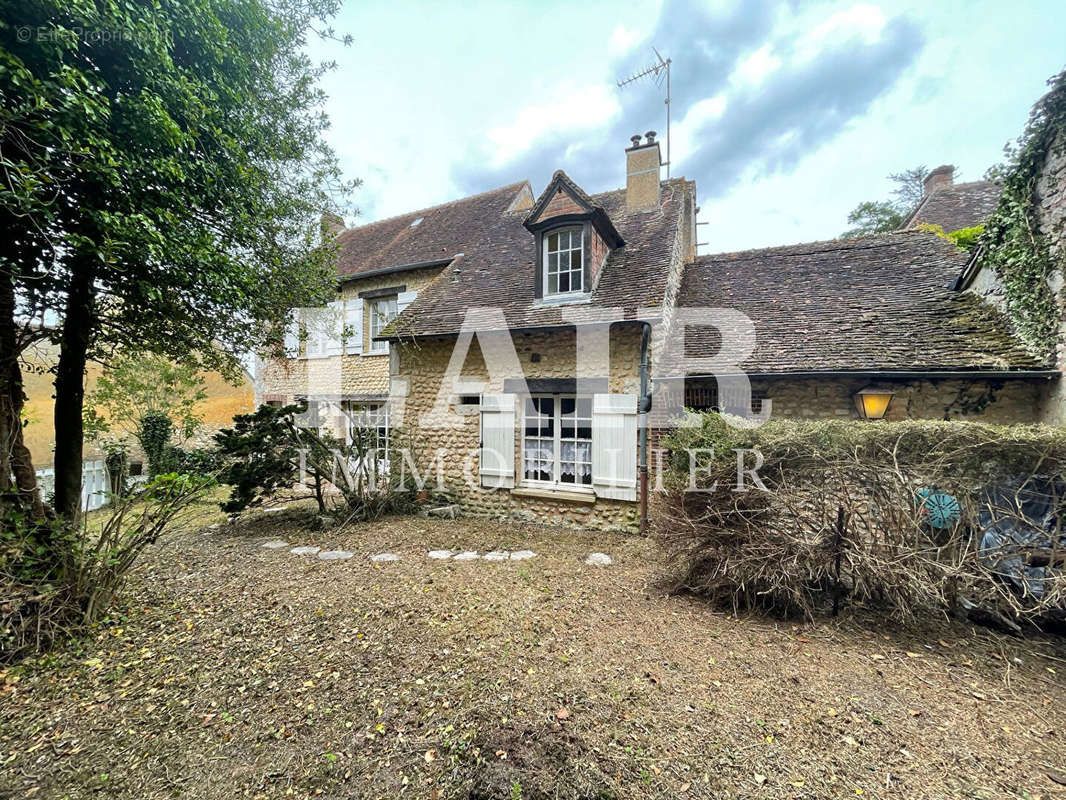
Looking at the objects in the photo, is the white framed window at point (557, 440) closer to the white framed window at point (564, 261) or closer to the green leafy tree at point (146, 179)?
the white framed window at point (564, 261)

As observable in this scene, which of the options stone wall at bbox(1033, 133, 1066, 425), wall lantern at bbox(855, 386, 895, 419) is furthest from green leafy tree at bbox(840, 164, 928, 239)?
wall lantern at bbox(855, 386, 895, 419)

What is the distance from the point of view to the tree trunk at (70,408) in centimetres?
410

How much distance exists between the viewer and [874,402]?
5.32 meters

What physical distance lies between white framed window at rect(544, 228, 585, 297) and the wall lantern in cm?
447

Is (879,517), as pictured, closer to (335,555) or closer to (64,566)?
(335,555)

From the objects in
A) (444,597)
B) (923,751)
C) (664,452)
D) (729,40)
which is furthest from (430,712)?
(729,40)

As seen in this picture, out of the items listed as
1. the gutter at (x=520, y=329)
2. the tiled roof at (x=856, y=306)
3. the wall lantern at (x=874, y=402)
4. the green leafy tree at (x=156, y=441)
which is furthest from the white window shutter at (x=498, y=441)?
the green leafy tree at (x=156, y=441)

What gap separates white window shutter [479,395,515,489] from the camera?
706cm

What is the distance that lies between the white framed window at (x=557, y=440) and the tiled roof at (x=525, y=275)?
4.77ft

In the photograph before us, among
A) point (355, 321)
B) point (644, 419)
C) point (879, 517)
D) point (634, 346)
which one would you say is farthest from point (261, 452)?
point (879, 517)

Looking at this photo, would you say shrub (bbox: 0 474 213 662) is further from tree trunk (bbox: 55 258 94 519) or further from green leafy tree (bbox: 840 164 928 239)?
green leafy tree (bbox: 840 164 928 239)

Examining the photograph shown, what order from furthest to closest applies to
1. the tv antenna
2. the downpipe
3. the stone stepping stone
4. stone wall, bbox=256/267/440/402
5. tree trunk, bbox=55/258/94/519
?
1. stone wall, bbox=256/267/440/402
2. the tv antenna
3. the downpipe
4. the stone stepping stone
5. tree trunk, bbox=55/258/94/519

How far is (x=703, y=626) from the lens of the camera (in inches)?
137

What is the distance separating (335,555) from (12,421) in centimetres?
321
